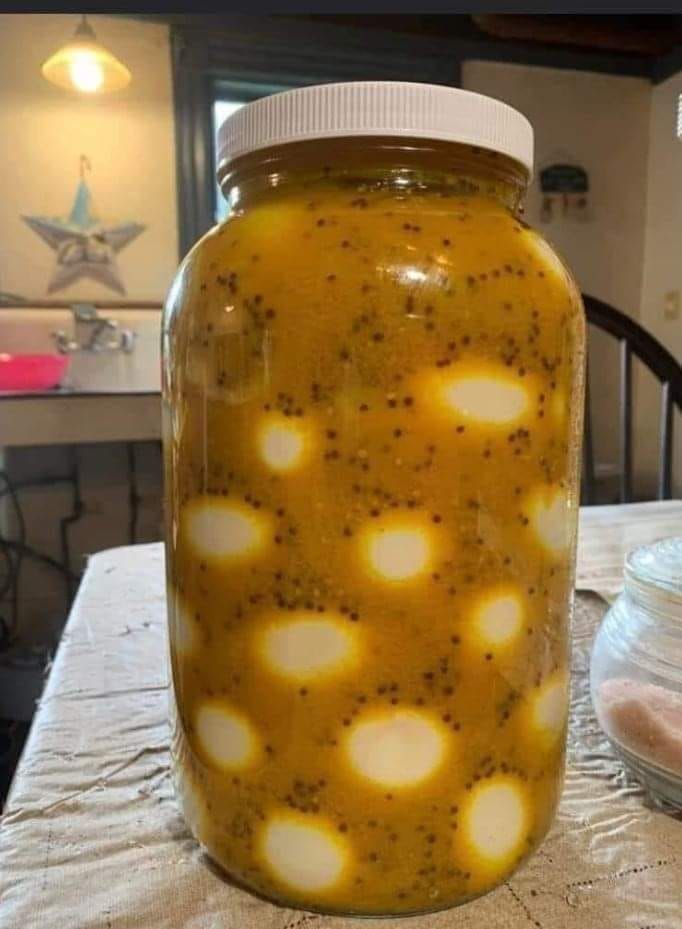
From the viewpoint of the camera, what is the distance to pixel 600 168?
6.63 ft

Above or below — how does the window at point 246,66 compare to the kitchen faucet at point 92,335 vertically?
above

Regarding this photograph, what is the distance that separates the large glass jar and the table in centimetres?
2

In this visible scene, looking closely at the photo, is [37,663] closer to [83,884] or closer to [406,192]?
[83,884]

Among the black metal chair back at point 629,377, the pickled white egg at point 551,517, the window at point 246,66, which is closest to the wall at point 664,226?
the window at point 246,66

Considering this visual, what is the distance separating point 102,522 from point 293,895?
160 cm

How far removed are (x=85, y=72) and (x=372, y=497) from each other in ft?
5.47

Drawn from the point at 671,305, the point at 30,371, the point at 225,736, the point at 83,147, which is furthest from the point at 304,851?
the point at 671,305

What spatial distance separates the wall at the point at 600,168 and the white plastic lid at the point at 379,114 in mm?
1827

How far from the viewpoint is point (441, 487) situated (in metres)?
0.23

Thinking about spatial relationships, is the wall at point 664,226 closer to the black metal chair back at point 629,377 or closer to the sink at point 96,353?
the black metal chair back at point 629,377

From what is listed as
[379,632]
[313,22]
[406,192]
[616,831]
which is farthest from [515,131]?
[313,22]

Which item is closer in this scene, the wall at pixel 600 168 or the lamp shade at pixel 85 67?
the lamp shade at pixel 85 67

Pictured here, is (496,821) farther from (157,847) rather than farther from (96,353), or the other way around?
(96,353)

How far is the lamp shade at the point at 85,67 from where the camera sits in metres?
1.54
